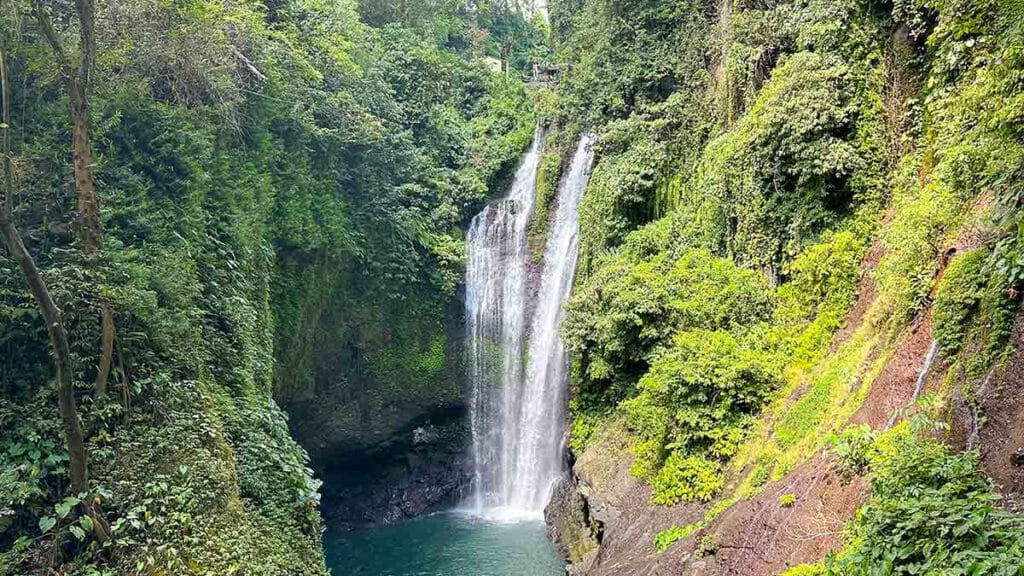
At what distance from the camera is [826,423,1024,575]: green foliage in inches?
144

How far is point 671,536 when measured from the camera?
8727 millimetres

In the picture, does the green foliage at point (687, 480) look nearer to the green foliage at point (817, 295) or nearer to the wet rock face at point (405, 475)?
the green foliage at point (817, 295)

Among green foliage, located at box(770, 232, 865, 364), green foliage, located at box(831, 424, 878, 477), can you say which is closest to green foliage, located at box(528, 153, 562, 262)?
green foliage, located at box(770, 232, 865, 364)

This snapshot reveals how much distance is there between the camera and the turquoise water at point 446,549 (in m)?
13.7

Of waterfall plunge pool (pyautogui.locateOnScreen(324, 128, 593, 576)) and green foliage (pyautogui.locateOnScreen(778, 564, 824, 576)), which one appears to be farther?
waterfall plunge pool (pyautogui.locateOnScreen(324, 128, 593, 576))

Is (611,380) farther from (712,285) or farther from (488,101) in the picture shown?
(488,101)

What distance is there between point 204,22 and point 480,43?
1835cm

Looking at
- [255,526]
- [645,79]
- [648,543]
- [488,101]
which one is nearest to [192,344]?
[255,526]

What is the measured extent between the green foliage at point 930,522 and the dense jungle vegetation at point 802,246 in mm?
16

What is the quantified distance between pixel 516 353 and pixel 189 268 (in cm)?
1048

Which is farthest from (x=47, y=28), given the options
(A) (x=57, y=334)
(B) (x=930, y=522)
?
(B) (x=930, y=522)

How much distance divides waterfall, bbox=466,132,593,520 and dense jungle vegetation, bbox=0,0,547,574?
1159mm

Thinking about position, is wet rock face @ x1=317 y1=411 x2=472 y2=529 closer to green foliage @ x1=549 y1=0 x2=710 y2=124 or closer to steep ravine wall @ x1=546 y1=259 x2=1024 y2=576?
steep ravine wall @ x1=546 y1=259 x2=1024 y2=576

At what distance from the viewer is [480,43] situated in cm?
2825
